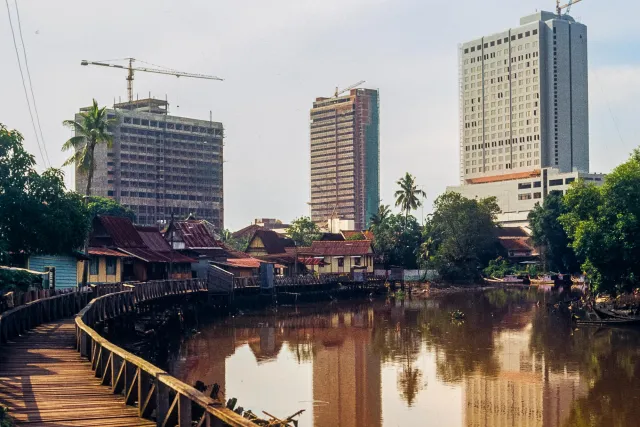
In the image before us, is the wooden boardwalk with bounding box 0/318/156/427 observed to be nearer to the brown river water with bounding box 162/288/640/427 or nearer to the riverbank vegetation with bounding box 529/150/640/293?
the brown river water with bounding box 162/288/640/427

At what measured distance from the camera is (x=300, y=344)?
4959cm

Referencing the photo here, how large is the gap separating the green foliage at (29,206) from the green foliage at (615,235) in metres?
31.6

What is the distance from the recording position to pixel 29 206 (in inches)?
1677

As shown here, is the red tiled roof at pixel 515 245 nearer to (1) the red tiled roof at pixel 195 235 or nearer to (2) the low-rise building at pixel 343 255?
(2) the low-rise building at pixel 343 255

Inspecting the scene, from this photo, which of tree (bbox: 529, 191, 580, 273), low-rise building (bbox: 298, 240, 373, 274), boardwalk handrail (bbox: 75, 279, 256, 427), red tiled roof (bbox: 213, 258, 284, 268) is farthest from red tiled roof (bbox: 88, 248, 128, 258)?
tree (bbox: 529, 191, 580, 273)

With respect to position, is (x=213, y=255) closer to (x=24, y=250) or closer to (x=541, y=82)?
(x=24, y=250)

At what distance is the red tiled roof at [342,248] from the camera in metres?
102

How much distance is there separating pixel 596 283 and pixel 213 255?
3857cm

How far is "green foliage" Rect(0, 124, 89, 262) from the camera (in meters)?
42.1

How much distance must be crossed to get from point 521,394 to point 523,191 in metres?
149

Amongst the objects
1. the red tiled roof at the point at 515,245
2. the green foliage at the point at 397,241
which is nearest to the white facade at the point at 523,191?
the red tiled roof at the point at 515,245

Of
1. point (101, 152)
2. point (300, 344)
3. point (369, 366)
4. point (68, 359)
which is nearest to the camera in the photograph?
point (68, 359)

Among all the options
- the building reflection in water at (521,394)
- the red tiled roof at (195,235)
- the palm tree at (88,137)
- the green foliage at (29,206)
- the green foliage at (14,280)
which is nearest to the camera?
the building reflection in water at (521,394)

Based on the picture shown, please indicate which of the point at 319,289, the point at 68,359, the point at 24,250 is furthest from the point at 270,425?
the point at 319,289
